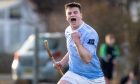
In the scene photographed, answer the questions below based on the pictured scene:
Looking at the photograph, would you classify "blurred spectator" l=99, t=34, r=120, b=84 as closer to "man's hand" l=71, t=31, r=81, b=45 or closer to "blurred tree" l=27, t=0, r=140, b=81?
"blurred tree" l=27, t=0, r=140, b=81

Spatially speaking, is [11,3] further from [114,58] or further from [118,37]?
[114,58]

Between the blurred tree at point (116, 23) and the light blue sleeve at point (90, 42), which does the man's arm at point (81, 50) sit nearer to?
the light blue sleeve at point (90, 42)

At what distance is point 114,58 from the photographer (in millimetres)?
18781

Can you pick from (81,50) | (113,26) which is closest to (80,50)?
(81,50)

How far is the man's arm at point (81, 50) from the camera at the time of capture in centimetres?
931

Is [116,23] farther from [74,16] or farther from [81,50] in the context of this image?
[81,50]

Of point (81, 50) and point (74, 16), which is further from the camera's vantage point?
point (74, 16)

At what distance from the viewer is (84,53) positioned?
9336 mm

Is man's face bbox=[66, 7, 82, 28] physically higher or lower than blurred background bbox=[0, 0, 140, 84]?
higher

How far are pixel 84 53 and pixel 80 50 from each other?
0.25ft

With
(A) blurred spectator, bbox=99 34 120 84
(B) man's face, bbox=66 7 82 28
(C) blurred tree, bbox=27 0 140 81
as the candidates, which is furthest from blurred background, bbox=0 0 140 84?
(B) man's face, bbox=66 7 82 28

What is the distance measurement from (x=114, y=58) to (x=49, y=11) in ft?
97.8

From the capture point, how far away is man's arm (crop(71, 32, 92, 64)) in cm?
931

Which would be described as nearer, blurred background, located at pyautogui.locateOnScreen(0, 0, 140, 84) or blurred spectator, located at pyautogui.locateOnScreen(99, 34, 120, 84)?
blurred spectator, located at pyautogui.locateOnScreen(99, 34, 120, 84)
